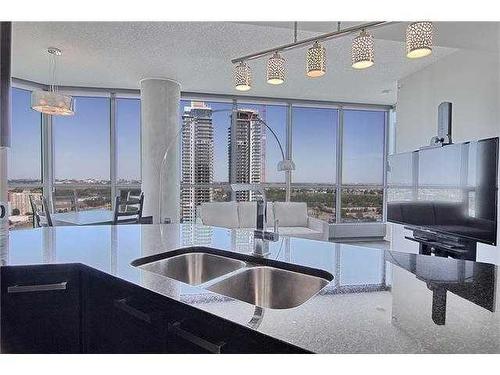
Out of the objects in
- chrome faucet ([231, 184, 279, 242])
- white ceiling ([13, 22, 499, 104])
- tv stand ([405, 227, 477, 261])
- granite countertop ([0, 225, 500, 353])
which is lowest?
tv stand ([405, 227, 477, 261])

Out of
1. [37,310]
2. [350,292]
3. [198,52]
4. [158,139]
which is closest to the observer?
[350,292]

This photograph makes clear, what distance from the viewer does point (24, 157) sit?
17.7 feet

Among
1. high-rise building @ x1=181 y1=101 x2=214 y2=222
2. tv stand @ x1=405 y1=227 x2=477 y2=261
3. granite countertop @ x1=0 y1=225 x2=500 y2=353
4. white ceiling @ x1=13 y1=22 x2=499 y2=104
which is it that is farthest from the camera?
high-rise building @ x1=181 y1=101 x2=214 y2=222

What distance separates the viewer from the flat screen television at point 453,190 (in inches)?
109

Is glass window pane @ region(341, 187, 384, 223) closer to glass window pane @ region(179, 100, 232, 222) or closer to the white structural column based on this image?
glass window pane @ region(179, 100, 232, 222)

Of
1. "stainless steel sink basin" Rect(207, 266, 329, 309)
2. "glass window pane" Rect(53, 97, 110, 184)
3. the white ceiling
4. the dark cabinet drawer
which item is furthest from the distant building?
the dark cabinet drawer

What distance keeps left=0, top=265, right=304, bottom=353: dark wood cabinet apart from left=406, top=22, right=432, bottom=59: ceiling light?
151 centimetres

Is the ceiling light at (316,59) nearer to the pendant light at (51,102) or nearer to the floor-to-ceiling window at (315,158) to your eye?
the pendant light at (51,102)

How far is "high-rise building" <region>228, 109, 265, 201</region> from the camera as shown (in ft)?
21.1

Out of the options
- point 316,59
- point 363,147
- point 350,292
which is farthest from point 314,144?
point 350,292

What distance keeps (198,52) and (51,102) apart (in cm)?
171

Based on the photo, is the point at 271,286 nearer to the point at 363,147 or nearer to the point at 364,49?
the point at 364,49

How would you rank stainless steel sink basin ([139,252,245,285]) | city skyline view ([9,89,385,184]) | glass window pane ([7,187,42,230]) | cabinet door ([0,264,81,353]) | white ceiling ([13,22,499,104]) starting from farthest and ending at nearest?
city skyline view ([9,89,385,184])
glass window pane ([7,187,42,230])
white ceiling ([13,22,499,104])
stainless steel sink basin ([139,252,245,285])
cabinet door ([0,264,81,353])
